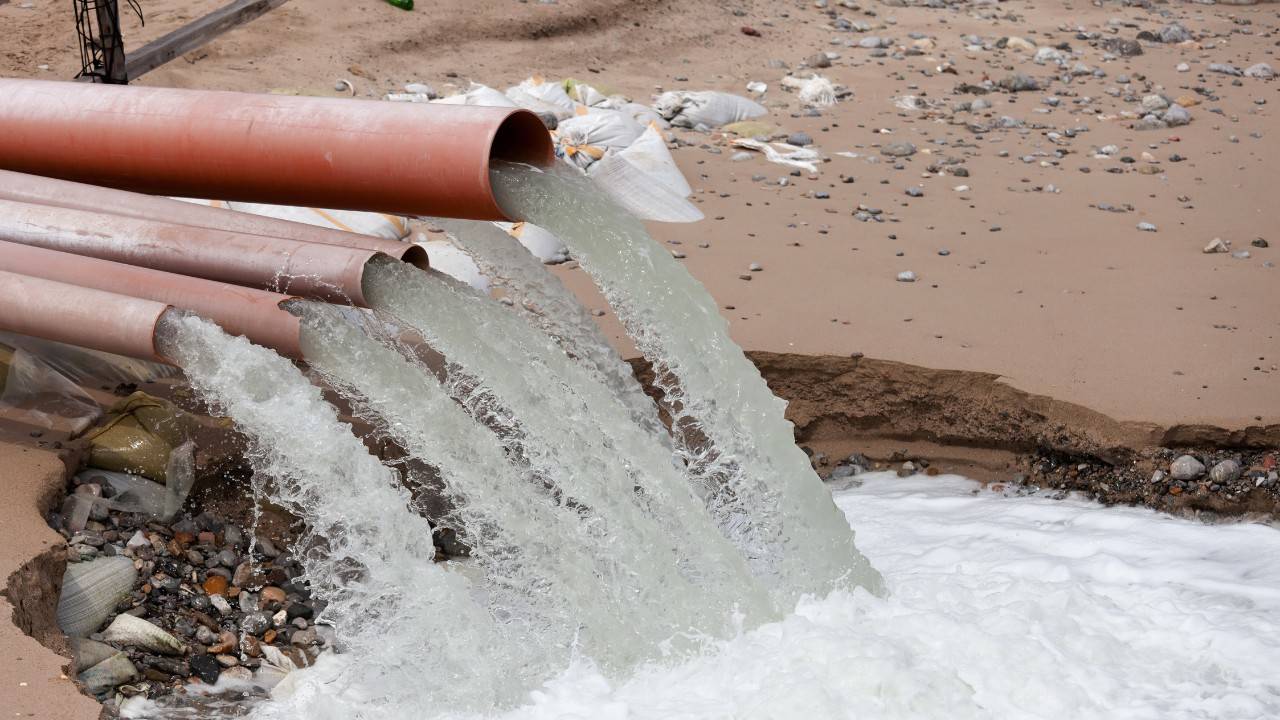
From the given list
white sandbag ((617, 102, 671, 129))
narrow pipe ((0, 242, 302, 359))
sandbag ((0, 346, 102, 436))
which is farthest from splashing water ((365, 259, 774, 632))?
white sandbag ((617, 102, 671, 129))

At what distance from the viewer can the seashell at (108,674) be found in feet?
9.58

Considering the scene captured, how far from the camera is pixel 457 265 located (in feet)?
16.7

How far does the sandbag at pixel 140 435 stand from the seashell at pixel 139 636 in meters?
0.57

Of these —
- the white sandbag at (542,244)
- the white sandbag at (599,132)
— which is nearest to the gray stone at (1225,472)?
the white sandbag at (542,244)

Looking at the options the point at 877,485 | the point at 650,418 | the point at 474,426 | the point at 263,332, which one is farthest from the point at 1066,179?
the point at 263,332

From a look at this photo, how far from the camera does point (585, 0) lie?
32.4ft

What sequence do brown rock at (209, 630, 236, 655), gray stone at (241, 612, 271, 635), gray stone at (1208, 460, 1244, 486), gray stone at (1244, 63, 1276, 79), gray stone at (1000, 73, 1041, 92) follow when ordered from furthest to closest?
1. gray stone at (1244, 63, 1276, 79)
2. gray stone at (1000, 73, 1041, 92)
3. gray stone at (1208, 460, 1244, 486)
4. gray stone at (241, 612, 271, 635)
5. brown rock at (209, 630, 236, 655)

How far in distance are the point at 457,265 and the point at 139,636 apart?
2326mm

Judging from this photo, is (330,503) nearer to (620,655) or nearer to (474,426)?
(474,426)

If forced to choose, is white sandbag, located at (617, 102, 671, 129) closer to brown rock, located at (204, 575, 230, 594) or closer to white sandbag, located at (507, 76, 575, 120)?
white sandbag, located at (507, 76, 575, 120)

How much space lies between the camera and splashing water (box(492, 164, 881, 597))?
3027 mm

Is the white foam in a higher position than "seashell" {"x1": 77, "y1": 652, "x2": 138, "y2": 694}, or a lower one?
lower

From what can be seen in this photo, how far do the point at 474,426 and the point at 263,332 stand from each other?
1.96 feet

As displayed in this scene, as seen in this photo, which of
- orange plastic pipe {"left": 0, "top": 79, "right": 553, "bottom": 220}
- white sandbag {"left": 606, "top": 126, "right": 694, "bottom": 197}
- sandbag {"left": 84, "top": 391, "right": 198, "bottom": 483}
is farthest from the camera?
white sandbag {"left": 606, "top": 126, "right": 694, "bottom": 197}
